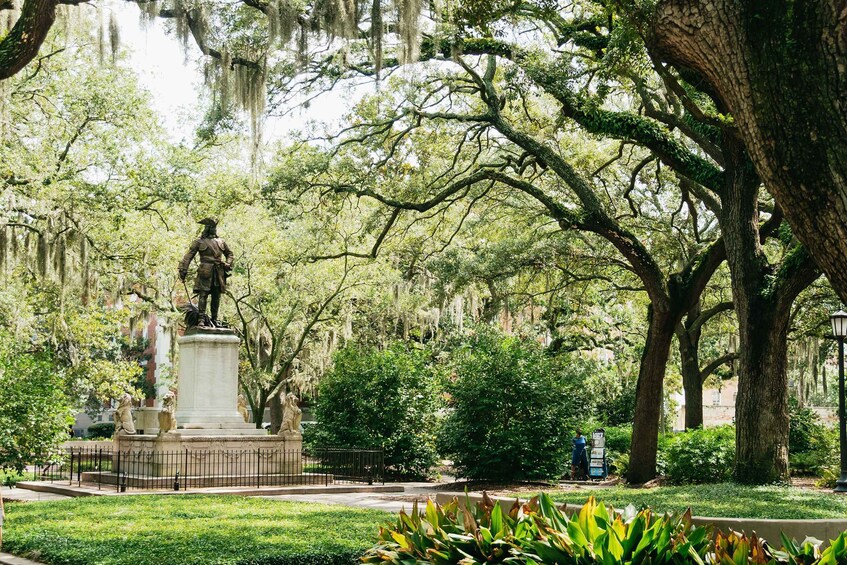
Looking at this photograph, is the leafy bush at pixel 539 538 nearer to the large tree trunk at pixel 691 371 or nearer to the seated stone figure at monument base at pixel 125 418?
the seated stone figure at monument base at pixel 125 418

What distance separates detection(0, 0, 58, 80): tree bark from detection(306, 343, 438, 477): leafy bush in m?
16.3

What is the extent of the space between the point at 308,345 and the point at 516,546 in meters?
29.9

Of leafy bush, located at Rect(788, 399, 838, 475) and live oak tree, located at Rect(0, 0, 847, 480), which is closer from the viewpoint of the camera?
live oak tree, located at Rect(0, 0, 847, 480)

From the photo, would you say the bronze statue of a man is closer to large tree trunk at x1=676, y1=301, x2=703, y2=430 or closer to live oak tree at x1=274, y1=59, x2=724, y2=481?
live oak tree at x1=274, y1=59, x2=724, y2=481

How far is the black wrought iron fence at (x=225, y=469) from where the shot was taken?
21000 millimetres

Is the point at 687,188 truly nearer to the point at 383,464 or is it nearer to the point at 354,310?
the point at 383,464

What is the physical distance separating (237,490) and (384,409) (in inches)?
269

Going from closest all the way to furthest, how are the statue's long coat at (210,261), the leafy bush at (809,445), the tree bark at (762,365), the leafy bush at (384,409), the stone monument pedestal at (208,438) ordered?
the tree bark at (762,365), the stone monument pedestal at (208,438), the statue's long coat at (210,261), the leafy bush at (384,409), the leafy bush at (809,445)

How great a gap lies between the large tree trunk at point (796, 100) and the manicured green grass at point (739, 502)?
12.4ft

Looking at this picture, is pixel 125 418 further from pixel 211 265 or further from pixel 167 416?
pixel 211 265

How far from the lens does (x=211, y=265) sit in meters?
23.7

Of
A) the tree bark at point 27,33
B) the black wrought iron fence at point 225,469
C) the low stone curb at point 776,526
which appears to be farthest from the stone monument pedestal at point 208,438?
the low stone curb at point 776,526

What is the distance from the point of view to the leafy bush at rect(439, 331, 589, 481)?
76.4ft

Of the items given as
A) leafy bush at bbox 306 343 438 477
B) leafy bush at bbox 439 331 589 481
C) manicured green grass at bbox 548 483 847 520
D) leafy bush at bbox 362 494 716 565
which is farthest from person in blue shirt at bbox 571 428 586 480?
leafy bush at bbox 362 494 716 565
